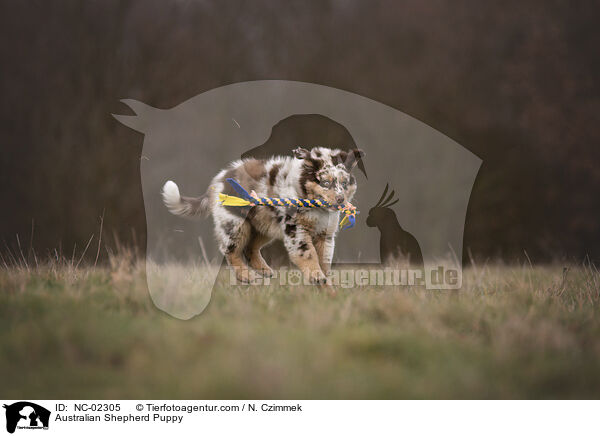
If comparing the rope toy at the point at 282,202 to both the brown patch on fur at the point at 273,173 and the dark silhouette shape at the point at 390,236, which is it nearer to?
the brown patch on fur at the point at 273,173

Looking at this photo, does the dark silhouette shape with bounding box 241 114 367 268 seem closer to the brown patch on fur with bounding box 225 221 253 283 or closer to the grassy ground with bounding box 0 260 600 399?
the brown patch on fur with bounding box 225 221 253 283

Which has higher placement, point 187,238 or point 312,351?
point 187,238

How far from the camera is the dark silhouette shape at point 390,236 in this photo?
4844 mm

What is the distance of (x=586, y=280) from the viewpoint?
400 centimetres

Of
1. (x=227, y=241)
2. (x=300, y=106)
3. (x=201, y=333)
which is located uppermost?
(x=300, y=106)

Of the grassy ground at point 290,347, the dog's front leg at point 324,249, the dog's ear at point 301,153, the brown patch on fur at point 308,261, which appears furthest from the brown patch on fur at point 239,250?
the grassy ground at point 290,347

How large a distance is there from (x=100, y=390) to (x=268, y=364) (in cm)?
70

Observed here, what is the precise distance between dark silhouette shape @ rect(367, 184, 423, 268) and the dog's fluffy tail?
67.9 inches

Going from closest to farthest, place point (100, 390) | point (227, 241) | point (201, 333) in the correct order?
point (100, 390) → point (201, 333) → point (227, 241)

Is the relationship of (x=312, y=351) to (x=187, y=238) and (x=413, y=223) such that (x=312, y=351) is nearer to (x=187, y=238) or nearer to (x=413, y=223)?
(x=187, y=238)

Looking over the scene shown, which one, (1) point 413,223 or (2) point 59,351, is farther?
(1) point 413,223

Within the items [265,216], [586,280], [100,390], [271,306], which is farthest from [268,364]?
[586,280]

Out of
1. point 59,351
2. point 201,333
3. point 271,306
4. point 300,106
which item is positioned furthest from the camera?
point 300,106
